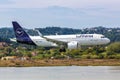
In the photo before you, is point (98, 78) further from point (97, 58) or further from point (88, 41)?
point (88, 41)

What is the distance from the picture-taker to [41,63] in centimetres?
8138

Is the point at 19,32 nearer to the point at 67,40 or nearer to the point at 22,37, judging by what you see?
the point at 22,37

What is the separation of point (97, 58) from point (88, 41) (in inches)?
392

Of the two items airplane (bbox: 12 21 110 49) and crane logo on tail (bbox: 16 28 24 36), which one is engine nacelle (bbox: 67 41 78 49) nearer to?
airplane (bbox: 12 21 110 49)

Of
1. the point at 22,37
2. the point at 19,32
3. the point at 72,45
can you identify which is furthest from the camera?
the point at 19,32

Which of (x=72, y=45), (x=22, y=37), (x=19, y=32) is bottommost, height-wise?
(x=72, y=45)

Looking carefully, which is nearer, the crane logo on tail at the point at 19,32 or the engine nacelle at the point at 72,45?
the engine nacelle at the point at 72,45

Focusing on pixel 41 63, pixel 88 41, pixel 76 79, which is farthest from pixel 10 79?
pixel 88 41

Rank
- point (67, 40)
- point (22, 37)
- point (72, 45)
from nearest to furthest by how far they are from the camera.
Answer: point (72, 45), point (67, 40), point (22, 37)

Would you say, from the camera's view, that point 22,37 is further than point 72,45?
Yes

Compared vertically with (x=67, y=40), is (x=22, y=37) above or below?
above

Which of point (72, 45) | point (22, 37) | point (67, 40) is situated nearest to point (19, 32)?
point (22, 37)

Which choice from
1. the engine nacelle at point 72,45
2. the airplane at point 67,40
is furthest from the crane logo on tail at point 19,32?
the engine nacelle at point 72,45

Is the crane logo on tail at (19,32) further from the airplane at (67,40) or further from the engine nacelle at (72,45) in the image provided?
the engine nacelle at (72,45)
